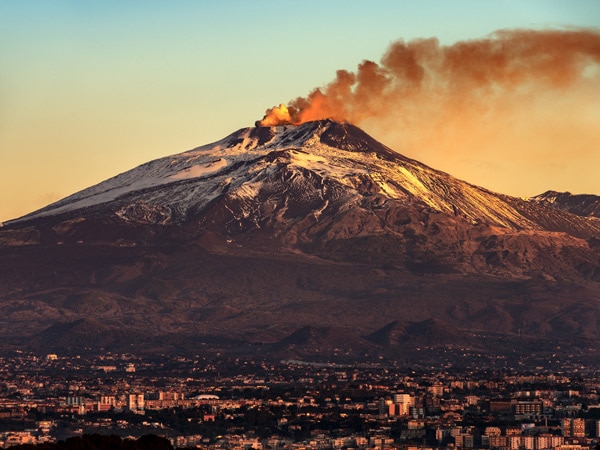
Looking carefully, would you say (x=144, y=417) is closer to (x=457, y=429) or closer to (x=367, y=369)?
(x=457, y=429)

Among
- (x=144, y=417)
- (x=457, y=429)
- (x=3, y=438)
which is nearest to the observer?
(x=3, y=438)

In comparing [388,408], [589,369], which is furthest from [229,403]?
[589,369]

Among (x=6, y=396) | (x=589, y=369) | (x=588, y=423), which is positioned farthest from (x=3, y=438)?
(x=589, y=369)

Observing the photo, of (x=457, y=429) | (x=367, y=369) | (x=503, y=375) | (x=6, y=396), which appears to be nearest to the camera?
(x=457, y=429)

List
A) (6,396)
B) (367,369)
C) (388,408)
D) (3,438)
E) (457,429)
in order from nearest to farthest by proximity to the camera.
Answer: (3,438) → (457,429) → (388,408) → (6,396) → (367,369)

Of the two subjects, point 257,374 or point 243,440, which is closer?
point 243,440

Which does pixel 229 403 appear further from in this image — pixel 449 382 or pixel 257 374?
pixel 257 374

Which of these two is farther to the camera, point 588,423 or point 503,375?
point 503,375
